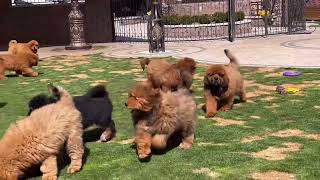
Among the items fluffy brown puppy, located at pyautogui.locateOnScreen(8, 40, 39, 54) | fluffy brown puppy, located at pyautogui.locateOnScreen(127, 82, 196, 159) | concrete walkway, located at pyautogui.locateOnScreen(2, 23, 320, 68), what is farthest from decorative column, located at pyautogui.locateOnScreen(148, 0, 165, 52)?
fluffy brown puppy, located at pyautogui.locateOnScreen(127, 82, 196, 159)

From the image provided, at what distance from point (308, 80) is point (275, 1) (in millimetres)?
15348

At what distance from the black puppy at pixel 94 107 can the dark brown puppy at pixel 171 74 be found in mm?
712

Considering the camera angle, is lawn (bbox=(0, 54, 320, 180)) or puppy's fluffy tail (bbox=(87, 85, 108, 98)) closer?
lawn (bbox=(0, 54, 320, 180))

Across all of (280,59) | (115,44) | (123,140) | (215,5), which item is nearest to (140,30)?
(215,5)

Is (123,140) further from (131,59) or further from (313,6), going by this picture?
(313,6)

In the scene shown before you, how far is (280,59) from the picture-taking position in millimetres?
14320

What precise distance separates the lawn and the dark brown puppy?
71 centimetres

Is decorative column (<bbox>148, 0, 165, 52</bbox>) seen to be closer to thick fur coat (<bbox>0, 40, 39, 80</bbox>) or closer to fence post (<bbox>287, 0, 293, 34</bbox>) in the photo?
thick fur coat (<bbox>0, 40, 39, 80</bbox>)

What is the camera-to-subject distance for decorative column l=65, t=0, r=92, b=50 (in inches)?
755

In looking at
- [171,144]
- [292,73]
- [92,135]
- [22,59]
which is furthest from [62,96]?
[22,59]

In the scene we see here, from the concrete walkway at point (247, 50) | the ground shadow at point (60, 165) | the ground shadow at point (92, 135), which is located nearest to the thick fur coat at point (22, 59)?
the concrete walkway at point (247, 50)

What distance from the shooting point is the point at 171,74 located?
759 cm

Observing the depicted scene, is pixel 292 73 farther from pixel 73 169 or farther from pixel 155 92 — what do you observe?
pixel 73 169

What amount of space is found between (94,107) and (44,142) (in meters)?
1.33
